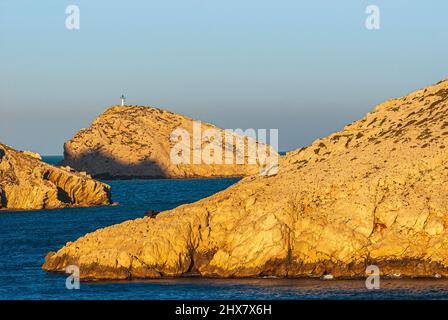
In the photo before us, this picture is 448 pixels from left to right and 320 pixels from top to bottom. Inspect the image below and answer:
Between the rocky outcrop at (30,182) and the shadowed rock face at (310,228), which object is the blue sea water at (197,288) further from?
the rocky outcrop at (30,182)

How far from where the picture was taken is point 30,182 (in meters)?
128

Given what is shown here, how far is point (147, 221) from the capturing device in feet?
196

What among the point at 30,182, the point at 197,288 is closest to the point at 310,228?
the point at 197,288

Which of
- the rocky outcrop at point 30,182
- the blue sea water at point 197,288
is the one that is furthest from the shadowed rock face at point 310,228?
the rocky outcrop at point 30,182

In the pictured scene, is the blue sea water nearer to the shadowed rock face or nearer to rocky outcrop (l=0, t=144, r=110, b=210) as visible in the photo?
the shadowed rock face

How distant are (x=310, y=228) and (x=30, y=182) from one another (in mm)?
78252

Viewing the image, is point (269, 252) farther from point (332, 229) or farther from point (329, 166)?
point (329, 166)

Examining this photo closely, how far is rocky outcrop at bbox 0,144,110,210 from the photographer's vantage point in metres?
127

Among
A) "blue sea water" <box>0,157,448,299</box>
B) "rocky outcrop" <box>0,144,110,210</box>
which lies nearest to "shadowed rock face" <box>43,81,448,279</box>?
"blue sea water" <box>0,157,448,299</box>

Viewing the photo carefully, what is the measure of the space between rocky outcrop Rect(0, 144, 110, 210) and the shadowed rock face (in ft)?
221

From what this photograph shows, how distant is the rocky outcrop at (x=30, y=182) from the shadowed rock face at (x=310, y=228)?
2649 inches

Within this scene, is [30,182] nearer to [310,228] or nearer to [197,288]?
[310,228]

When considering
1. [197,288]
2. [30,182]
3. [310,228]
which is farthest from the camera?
[30,182]
